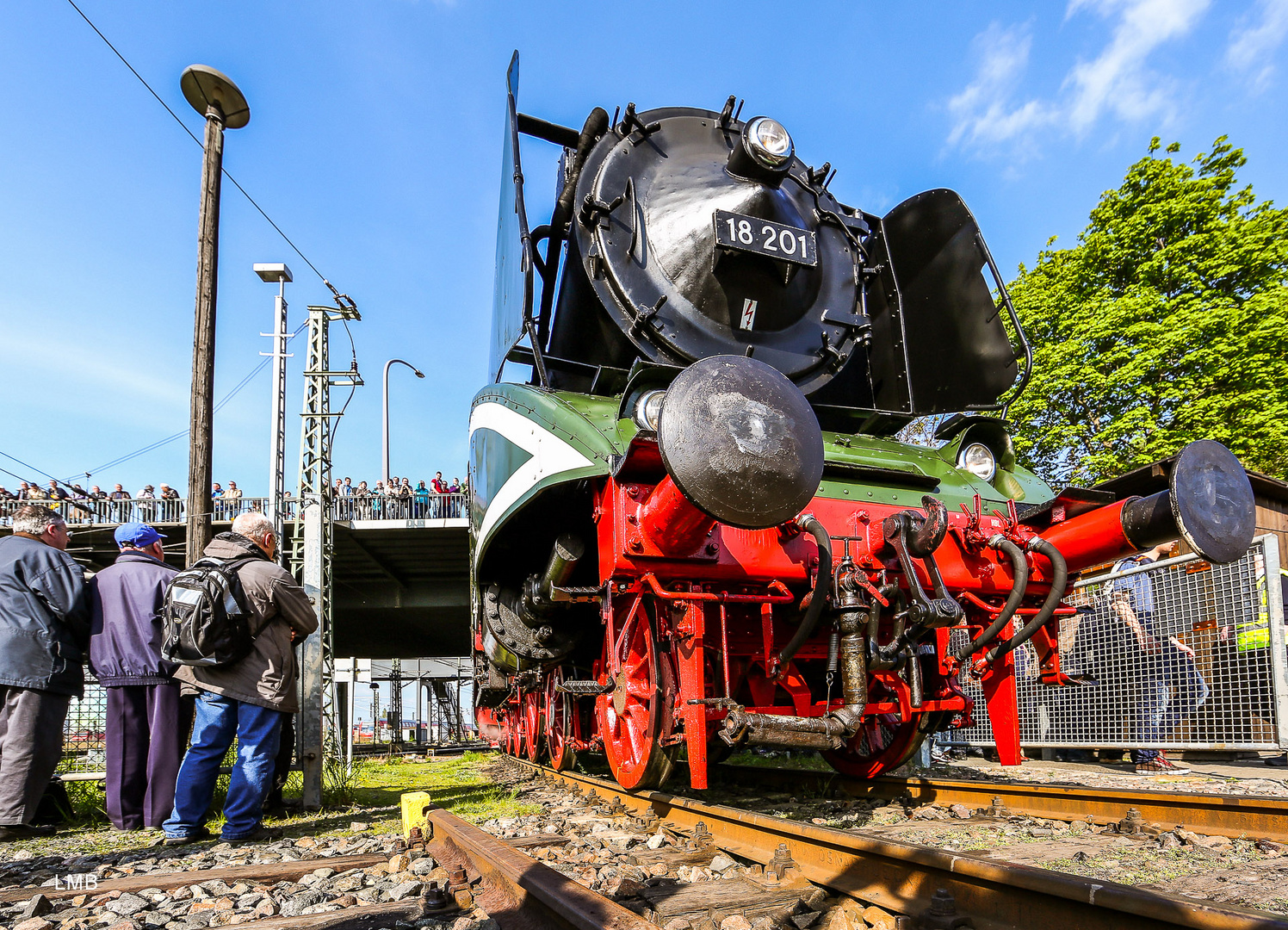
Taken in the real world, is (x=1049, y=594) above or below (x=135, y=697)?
above

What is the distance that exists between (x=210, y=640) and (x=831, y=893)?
2.68 m

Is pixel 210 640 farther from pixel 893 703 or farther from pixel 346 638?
pixel 346 638

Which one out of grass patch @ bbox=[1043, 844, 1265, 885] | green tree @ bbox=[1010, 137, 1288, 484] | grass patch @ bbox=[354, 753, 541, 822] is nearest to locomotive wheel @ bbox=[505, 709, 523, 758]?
grass patch @ bbox=[354, 753, 541, 822]

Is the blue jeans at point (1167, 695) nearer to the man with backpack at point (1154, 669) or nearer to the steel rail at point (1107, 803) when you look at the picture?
the man with backpack at point (1154, 669)

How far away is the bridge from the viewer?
18125 mm

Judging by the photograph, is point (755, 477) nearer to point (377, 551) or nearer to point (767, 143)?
point (767, 143)

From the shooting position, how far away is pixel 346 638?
25.8 metres

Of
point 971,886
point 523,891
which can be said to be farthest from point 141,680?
point 971,886

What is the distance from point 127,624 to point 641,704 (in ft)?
8.39

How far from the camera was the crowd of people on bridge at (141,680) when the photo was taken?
366 cm

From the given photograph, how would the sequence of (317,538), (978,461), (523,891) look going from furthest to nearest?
(317,538) → (978,461) → (523,891)

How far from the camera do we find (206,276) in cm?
738

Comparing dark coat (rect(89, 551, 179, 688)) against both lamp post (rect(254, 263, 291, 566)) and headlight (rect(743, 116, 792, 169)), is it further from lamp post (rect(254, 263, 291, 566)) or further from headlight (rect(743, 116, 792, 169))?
headlight (rect(743, 116, 792, 169))

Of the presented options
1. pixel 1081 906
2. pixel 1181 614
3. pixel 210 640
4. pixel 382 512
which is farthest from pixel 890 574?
pixel 382 512
